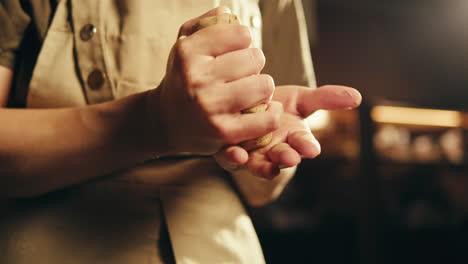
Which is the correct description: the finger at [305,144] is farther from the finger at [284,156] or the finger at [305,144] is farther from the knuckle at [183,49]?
the knuckle at [183,49]

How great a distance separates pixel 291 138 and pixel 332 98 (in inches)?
3.1

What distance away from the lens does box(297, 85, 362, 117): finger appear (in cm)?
47

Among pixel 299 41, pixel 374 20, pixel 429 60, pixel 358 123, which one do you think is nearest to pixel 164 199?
pixel 299 41

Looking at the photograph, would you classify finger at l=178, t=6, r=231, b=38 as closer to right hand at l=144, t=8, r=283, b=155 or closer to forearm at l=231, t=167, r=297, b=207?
right hand at l=144, t=8, r=283, b=155

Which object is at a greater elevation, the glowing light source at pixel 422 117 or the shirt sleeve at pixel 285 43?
the shirt sleeve at pixel 285 43

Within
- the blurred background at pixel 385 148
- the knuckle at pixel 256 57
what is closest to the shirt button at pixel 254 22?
the knuckle at pixel 256 57

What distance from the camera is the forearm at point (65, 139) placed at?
0.44 meters

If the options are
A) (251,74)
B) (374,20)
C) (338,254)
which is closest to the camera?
(251,74)

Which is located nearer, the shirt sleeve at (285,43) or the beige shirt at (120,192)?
the beige shirt at (120,192)

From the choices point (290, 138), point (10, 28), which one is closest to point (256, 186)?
point (290, 138)

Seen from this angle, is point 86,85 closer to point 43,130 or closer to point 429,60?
point 43,130

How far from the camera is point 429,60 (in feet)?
10.4

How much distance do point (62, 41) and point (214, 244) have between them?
0.39 metres

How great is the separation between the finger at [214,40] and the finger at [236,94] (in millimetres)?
39
